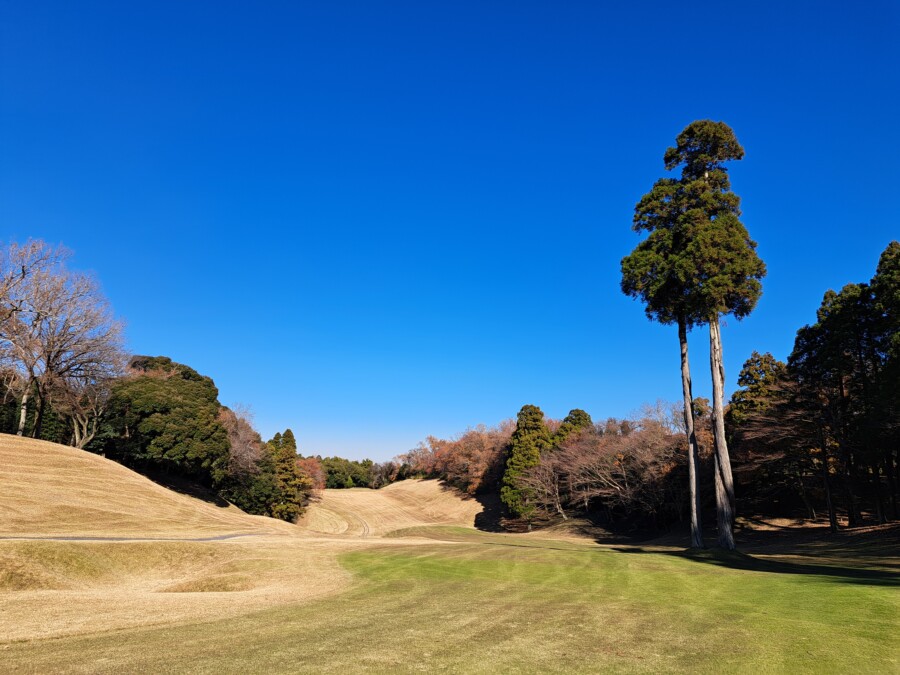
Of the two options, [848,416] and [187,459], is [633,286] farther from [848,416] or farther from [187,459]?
[187,459]

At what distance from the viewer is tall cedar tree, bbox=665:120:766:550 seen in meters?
23.4

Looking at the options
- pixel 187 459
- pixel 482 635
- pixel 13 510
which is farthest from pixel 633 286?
pixel 187 459

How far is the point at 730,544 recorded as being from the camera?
73.0 feet

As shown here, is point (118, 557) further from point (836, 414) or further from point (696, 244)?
point (836, 414)

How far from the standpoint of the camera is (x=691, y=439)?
25156mm

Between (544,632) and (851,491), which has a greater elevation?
(851,491)

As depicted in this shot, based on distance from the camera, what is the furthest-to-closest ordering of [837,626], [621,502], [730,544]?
[621,502] → [730,544] → [837,626]

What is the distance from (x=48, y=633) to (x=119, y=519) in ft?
67.0

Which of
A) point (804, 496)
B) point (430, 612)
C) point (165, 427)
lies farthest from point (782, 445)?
point (165, 427)

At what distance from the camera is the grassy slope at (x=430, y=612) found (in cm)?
727

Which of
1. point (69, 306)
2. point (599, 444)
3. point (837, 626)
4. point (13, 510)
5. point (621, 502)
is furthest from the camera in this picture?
point (599, 444)

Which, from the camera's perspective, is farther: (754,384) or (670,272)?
(754,384)

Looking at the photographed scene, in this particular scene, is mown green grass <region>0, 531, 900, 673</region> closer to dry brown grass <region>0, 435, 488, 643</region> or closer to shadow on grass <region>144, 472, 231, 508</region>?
dry brown grass <region>0, 435, 488, 643</region>

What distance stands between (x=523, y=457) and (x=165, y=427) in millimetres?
35884
